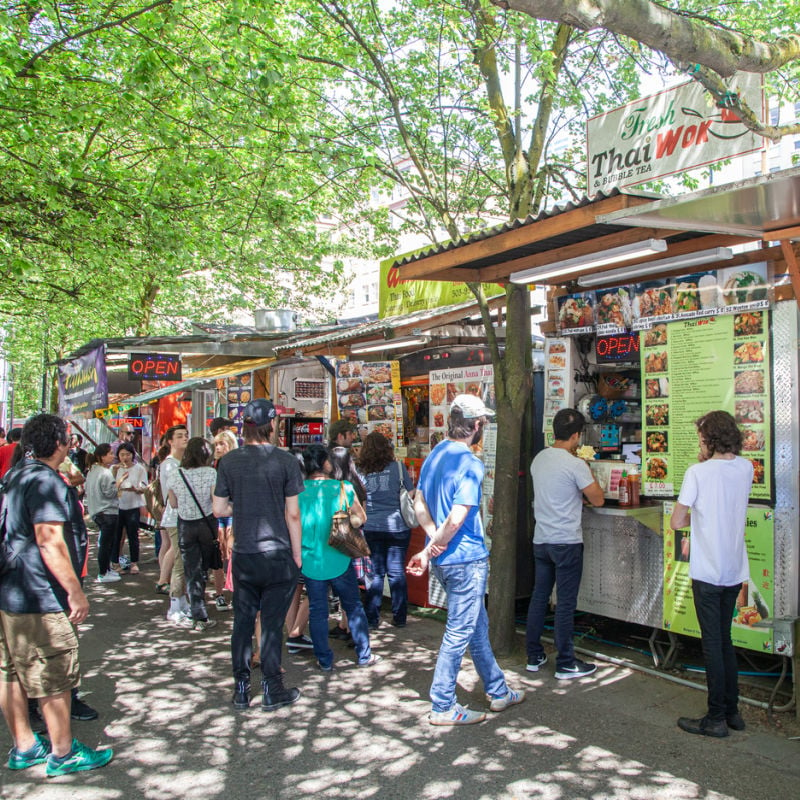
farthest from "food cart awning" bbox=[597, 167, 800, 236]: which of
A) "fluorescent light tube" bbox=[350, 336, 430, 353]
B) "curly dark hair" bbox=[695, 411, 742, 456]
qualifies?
"fluorescent light tube" bbox=[350, 336, 430, 353]

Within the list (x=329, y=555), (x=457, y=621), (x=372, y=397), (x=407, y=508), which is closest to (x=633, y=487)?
(x=407, y=508)

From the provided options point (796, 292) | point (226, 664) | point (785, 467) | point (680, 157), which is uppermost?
point (680, 157)

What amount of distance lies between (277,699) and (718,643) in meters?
2.74

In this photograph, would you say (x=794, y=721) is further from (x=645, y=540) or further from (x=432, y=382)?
(x=432, y=382)

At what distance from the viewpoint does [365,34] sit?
8680mm

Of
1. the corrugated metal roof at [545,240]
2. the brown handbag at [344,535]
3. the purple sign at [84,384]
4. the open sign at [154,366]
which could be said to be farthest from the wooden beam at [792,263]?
the open sign at [154,366]

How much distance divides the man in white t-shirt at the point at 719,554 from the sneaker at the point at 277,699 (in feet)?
8.02

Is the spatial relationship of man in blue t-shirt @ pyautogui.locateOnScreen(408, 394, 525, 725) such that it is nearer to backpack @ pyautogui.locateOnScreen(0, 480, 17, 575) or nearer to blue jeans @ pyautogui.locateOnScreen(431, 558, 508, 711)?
blue jeans @ pyautogui.locateOnScreen(431, 558, 508, 711)

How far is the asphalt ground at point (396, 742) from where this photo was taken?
145 inches

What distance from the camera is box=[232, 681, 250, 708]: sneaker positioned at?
15.6 feet

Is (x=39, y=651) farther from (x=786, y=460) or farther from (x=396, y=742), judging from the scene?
(x=786, y=460)

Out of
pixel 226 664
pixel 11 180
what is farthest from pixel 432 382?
pixel 11 180

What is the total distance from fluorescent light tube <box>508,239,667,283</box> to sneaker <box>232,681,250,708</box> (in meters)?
3.57

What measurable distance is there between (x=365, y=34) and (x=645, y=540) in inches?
262
